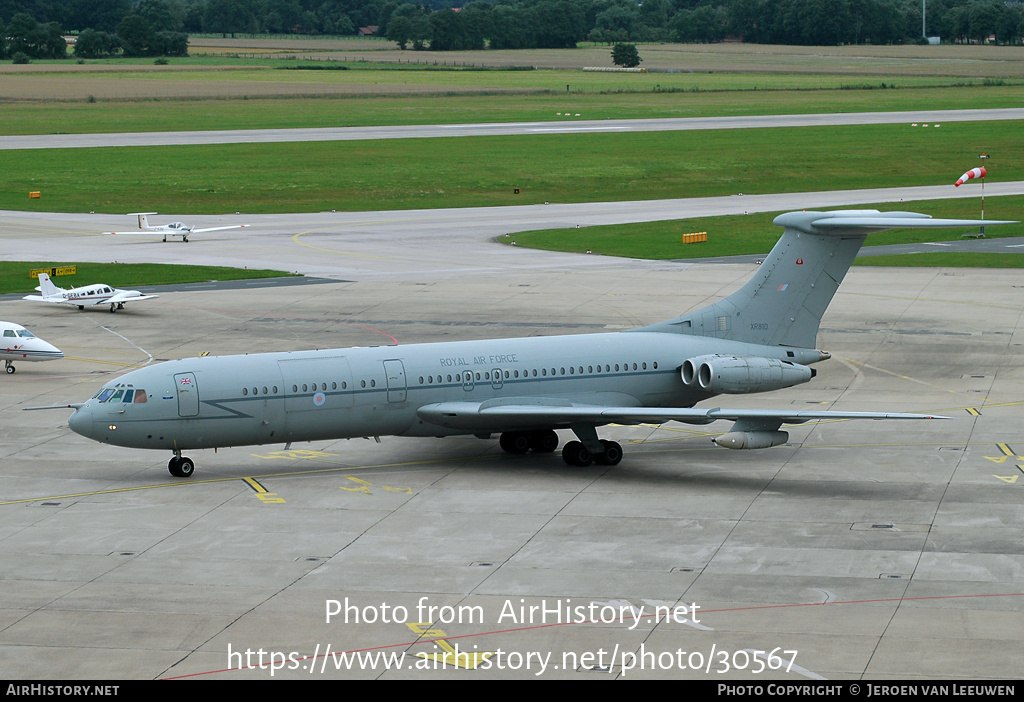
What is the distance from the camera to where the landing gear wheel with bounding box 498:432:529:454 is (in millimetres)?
37750

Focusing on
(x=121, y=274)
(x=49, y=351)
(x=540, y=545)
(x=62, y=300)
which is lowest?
(x=121, y=274)

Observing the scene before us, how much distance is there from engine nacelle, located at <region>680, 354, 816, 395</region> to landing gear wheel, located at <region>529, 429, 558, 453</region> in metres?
4.14

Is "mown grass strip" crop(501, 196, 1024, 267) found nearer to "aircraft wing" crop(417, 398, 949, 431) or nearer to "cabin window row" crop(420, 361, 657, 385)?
"cabin window row" crop(420, 361, 657, 385)

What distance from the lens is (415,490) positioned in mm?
34031

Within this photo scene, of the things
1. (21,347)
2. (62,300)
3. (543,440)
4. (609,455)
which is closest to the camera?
(609,455)

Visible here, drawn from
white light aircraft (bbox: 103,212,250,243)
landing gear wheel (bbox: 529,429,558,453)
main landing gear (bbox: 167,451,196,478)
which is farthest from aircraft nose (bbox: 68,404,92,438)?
white light aircraft (bbox: 103,212,250,243)

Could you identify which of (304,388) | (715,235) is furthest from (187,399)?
(715,235)

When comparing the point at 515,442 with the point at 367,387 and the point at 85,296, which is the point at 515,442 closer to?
the point at 367,387

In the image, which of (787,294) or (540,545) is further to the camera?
(787,294)

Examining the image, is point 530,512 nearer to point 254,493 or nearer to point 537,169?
point 254,493

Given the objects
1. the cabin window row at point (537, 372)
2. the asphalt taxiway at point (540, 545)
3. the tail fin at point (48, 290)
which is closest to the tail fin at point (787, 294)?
the cabin window row at point (537, 372)

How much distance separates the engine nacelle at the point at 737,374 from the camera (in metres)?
37.2

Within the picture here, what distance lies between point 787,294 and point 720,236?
42.7 metres

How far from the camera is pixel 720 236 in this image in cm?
8144
